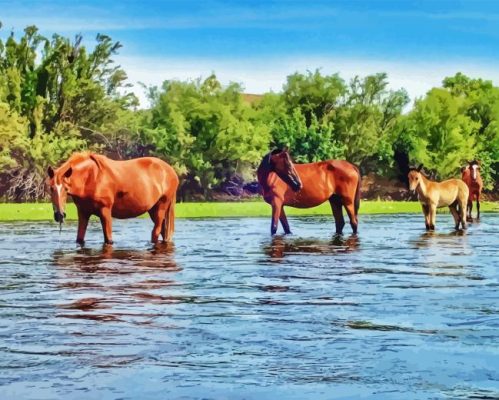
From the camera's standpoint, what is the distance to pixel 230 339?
358 inches

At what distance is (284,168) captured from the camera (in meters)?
25.8

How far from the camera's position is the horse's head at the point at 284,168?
84.2 feet

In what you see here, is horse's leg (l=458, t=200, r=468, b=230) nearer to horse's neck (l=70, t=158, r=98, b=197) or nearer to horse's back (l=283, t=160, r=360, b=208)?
horse's back (l=283, t=160, r=360, b=208)

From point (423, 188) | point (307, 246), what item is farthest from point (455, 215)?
point (307, 246)

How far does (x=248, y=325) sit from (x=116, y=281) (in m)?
4.32

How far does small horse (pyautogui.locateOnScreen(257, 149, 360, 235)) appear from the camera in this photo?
25.8 metres

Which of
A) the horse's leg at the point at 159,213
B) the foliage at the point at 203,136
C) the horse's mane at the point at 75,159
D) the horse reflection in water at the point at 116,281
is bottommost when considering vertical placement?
the horse reflection in water at the point at 116,281

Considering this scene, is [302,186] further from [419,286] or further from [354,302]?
[354,302]

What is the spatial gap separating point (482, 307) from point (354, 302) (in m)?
1.30

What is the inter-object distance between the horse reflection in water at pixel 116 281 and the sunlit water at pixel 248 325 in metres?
0.02

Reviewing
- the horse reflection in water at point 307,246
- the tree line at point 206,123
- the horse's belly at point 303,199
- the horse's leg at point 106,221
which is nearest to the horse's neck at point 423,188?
the horse's belly at point 303,199

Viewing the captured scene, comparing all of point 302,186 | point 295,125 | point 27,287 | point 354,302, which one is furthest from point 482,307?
point 295,125

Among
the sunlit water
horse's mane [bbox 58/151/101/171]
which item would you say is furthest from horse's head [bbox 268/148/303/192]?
the sunlit water

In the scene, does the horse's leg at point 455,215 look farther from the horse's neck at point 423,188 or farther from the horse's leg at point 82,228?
the horse's leg at point 82,228
